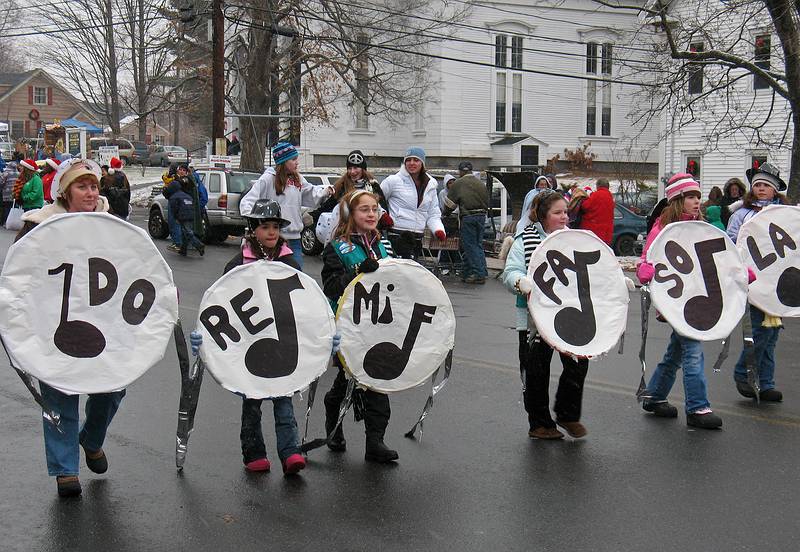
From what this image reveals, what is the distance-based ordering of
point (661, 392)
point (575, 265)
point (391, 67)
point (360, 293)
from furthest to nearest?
point (391, 67) → point (661, 392) → point (575, 265) → point (360, 293)

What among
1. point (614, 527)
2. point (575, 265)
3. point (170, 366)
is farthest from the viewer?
point (170, 366)

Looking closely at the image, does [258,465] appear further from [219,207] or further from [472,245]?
[219,207]

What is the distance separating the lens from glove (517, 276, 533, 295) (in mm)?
6727

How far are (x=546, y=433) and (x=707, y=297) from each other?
1611 millimetres

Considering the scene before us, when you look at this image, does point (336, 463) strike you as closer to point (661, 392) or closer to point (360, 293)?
Answer: point (360, 293)

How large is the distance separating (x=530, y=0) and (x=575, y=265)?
44.0m

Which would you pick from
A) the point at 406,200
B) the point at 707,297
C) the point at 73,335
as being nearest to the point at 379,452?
the point at 73,335

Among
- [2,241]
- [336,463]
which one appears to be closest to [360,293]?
[336,463]

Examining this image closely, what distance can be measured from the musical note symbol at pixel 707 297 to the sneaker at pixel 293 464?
3.06 metres

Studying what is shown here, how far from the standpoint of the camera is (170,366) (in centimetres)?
958

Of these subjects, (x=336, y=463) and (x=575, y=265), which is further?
(x=575, y=265)

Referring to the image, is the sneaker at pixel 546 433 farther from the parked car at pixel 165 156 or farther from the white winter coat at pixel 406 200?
the parked car at pixel 165 156

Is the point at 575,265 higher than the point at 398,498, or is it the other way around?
the point at 575,265

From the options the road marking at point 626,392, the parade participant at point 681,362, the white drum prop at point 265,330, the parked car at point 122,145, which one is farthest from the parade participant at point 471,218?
the parked car at point 122,145
